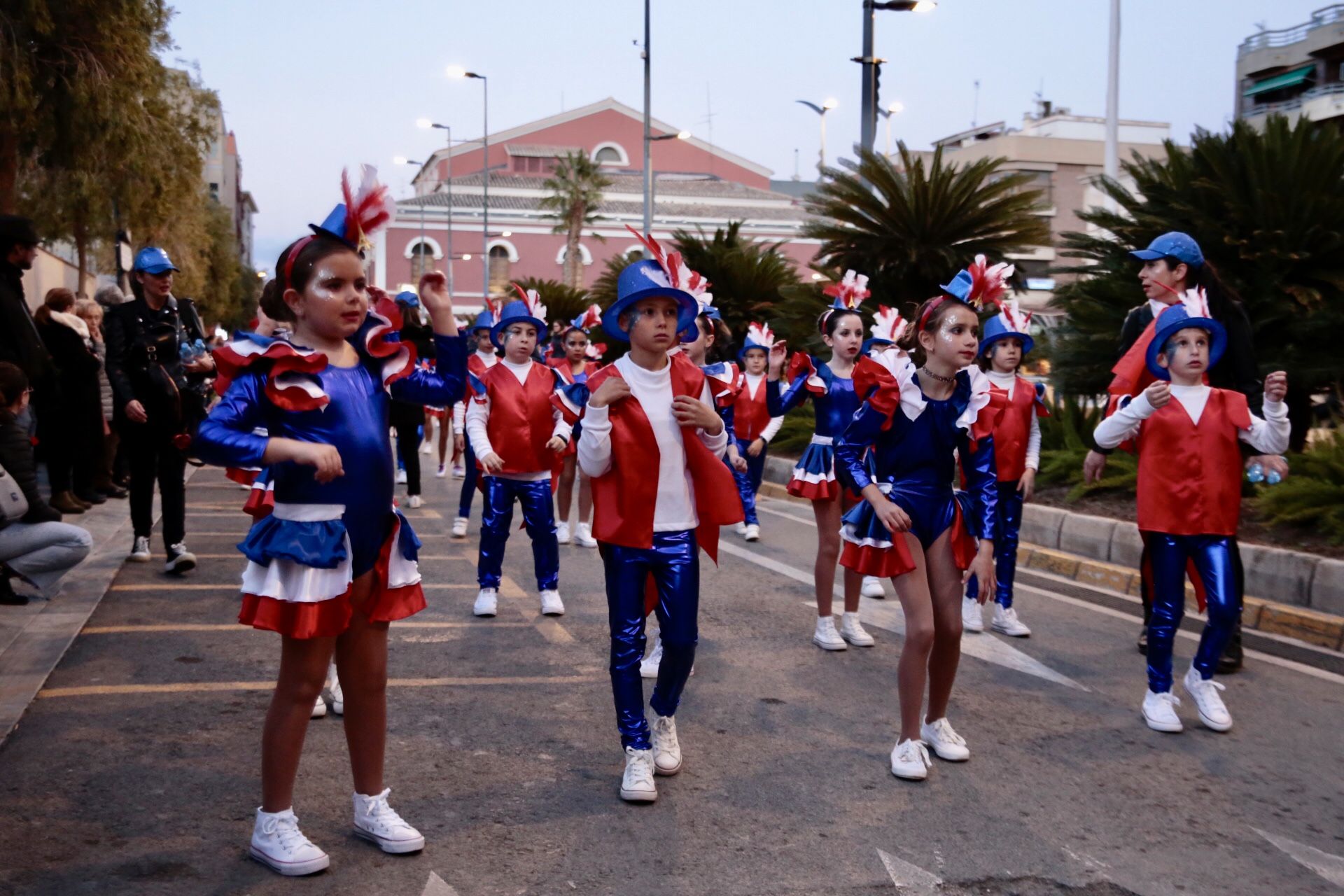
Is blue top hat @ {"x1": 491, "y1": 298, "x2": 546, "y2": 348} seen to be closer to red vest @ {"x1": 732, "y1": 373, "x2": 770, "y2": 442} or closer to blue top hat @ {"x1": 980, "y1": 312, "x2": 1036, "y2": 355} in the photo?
blue top hat @ {"x1": 980, "y1": 312, "x2": 1036, "y2": 355}

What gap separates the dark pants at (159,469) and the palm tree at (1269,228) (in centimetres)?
734

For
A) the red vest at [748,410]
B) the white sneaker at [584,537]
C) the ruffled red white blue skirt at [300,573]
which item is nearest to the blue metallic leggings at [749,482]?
the red vest at [748,410]

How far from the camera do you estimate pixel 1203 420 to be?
5766mm

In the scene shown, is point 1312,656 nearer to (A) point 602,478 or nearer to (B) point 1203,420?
(B) point 1203,420

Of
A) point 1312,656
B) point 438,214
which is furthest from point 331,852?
point 438,214

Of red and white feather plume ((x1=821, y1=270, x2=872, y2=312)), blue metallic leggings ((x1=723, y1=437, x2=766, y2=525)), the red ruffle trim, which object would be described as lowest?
blue metallic leggings ((x1=723, y1=437, x2=766, y2=525))

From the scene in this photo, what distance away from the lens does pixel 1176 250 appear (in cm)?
631

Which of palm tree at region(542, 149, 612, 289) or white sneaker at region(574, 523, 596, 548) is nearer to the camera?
white sneaker at region(574, 523, 596, 548)

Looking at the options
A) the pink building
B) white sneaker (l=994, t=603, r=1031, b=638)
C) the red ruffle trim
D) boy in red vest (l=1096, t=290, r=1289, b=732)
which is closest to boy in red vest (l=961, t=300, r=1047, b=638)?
white sneaker (l=994, t=603, r=1031, b=638)

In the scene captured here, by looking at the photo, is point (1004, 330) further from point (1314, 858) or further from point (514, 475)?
point (1314, 858)

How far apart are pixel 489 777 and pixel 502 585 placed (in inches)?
157

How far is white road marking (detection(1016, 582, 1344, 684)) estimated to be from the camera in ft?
21.9

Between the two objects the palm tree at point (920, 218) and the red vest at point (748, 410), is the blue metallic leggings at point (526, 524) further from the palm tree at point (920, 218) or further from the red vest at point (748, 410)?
the palm tree at point (920, 218)

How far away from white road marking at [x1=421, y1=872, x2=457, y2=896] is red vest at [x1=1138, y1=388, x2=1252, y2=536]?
3557 mm
